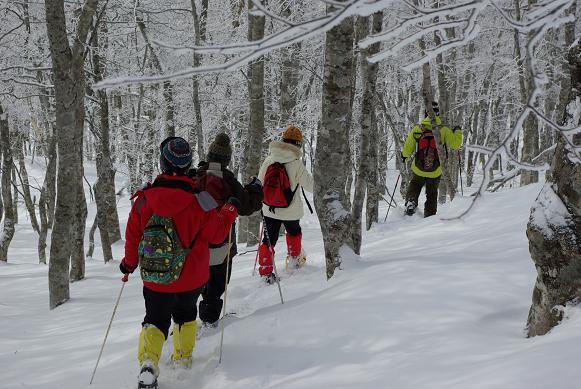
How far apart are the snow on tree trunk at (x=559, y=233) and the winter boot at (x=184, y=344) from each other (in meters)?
2.33

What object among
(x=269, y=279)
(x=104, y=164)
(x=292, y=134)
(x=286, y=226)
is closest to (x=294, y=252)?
(x=286, y=226)

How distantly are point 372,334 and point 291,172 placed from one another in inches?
125

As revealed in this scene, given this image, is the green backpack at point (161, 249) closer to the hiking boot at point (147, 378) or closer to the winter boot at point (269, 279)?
the hiking boot at point (147, 378)

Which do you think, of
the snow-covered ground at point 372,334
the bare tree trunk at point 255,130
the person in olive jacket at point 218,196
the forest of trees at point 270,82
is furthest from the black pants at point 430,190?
the person in olive jacket at point 218,196

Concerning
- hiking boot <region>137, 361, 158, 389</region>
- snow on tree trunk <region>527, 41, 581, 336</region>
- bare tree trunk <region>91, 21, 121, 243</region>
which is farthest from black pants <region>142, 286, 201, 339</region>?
bare tree trunk <region>91, 21, 121, 243</region>

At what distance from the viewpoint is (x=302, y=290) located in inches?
198

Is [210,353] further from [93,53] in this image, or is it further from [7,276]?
[93,53]

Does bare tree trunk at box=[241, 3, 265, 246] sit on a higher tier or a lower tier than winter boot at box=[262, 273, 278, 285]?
higher

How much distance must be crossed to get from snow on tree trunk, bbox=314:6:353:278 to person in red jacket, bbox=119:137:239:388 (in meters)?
1.45

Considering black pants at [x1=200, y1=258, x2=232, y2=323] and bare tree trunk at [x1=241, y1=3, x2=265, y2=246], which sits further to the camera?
bare tree trunk at [x1=241, y1=3, x2=265, y2=246]

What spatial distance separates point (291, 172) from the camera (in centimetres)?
589

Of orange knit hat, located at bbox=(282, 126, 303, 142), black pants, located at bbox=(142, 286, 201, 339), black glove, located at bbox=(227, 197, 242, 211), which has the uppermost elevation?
orange knit hat, located at bbox=(282, 126, 303, 142)

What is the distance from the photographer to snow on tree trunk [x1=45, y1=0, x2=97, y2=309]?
594cm

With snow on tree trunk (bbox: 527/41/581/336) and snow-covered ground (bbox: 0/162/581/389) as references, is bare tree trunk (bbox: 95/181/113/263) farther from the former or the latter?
snow on tree trunk (bbox: 527/41/581/336)
